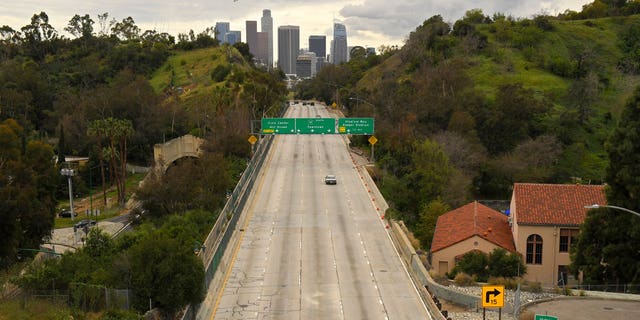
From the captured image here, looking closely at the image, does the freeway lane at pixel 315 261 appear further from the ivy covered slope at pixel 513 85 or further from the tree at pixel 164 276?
the ivy covered slope at pixel 513 85

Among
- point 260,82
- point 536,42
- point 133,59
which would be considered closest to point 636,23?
point 536,42

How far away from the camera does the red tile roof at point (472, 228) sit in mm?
38625

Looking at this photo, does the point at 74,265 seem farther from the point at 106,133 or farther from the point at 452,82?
the point at 452,82

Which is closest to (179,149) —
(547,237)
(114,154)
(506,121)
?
(114,154)

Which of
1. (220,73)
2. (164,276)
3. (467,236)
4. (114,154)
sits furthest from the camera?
(220,73)

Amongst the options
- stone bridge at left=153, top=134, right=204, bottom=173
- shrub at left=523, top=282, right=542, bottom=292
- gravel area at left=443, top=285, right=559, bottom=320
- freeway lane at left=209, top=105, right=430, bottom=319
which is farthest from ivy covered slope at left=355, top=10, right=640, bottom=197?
gravel area at left=443, top=285, right=559, bottom=320

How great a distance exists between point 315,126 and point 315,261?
3701cm

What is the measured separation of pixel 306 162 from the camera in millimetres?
74375

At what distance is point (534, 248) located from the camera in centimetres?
3931

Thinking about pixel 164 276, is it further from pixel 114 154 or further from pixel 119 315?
pixel 114 154

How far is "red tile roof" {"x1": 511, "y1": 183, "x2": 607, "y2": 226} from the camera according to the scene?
39.2 m

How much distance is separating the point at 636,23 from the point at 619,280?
4713 inches

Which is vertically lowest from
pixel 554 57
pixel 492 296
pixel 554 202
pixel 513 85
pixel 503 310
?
pixel 503 310

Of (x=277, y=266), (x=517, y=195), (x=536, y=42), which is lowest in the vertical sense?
(x=277, y=266)
